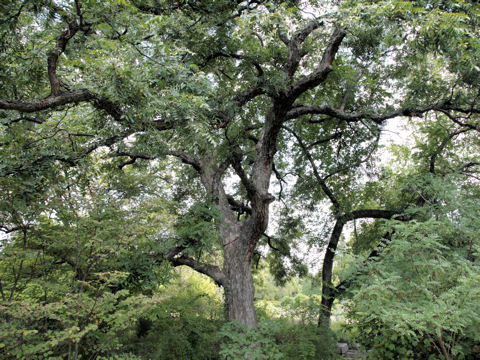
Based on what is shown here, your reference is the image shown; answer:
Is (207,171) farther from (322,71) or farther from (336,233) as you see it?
(336,233)

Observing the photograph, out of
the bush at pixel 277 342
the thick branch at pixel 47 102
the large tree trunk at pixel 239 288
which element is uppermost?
the thick branch at pixel 47 102

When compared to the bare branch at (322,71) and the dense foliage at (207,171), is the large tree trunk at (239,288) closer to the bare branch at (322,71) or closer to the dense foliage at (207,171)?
the dense foliage at (207,171)

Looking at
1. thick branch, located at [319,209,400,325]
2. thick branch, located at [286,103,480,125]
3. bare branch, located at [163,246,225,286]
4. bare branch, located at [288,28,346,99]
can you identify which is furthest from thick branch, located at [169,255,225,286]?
bare branch, located at [288,28,346,99]

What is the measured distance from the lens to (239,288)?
226 inches

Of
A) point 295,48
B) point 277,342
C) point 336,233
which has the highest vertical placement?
point 295,48

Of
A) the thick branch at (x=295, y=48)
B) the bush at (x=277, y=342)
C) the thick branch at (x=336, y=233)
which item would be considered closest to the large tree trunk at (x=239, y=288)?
the bush at (x=277, y=342)

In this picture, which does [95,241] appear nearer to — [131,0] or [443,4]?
[131,0]

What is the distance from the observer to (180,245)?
5906 millimetres

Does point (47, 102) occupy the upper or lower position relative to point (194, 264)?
upper

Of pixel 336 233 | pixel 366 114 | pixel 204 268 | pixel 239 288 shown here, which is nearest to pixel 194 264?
pixel 204 268

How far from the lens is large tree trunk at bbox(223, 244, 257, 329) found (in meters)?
5.54

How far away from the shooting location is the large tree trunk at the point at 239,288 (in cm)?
554

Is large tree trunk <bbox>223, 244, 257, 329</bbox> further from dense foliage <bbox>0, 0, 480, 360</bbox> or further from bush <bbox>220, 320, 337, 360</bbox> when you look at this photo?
bush <bbox>220, 320, 337, 360</bbox>

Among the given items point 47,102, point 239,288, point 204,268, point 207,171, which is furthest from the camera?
point 207,171
